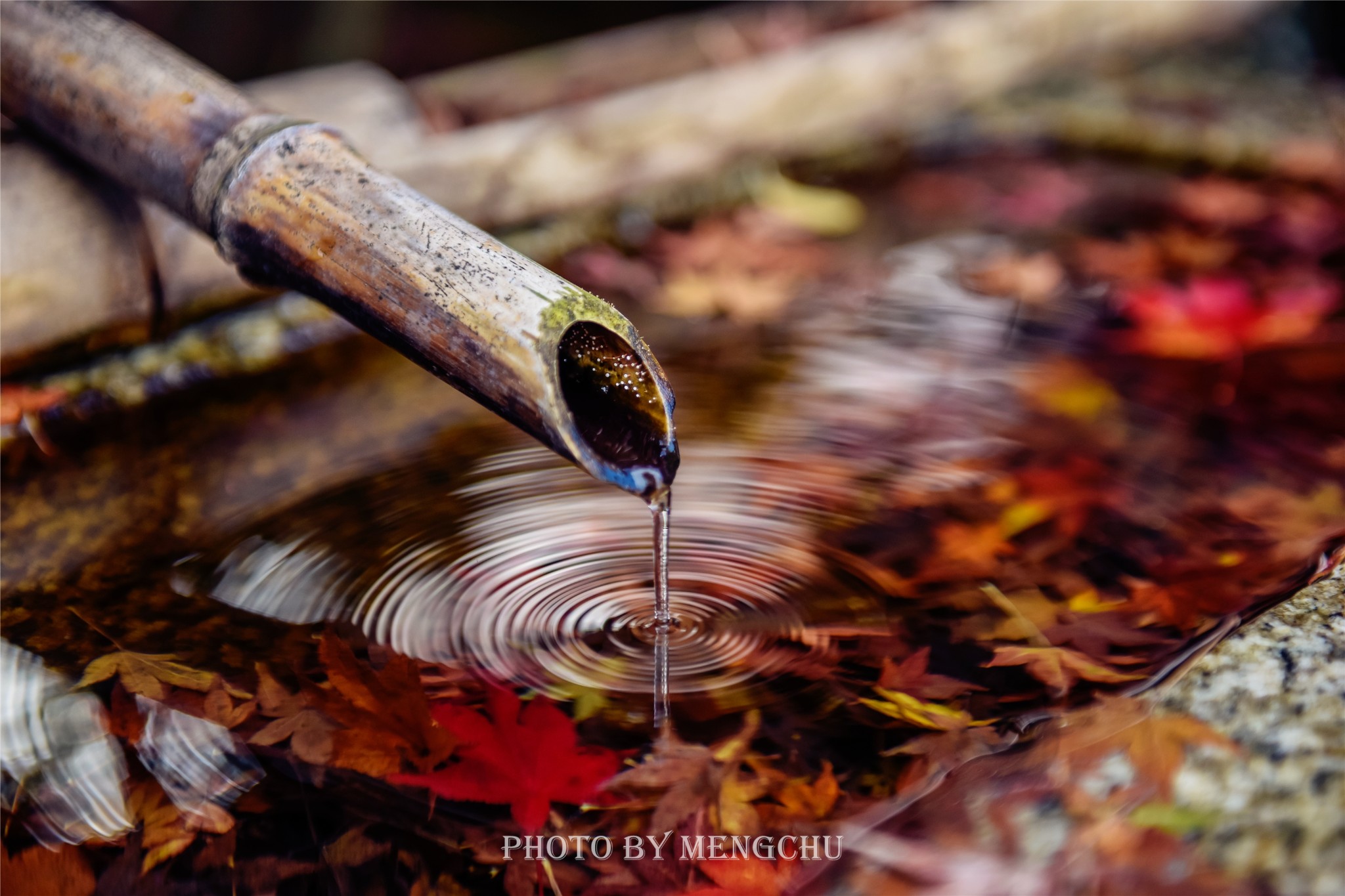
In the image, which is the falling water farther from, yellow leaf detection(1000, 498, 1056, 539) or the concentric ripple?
yellow leaf detection(1000, 498, 1056, 539)

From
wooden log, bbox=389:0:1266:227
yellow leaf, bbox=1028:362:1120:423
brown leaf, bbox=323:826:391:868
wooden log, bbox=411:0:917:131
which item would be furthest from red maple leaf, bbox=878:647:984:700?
wooden log, bbox=411:0:917:131

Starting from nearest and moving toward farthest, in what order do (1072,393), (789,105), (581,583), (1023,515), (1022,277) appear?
(581,583) → (1023,515) → (1072,393) → (1022,277) → (789,105)

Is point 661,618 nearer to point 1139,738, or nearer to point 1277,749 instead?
point 1139,738

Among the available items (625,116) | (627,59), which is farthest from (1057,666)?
(627,59)

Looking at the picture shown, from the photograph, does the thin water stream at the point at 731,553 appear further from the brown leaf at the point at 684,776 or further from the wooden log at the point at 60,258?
the wooden log at the point at 60,258

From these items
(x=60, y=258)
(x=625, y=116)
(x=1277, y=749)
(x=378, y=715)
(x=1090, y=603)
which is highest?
(x=625, y=116)

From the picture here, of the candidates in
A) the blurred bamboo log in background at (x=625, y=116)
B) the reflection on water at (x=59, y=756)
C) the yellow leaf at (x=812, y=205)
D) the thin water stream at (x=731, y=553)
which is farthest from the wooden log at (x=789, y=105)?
the reflection on water at (x=59, y=756)
